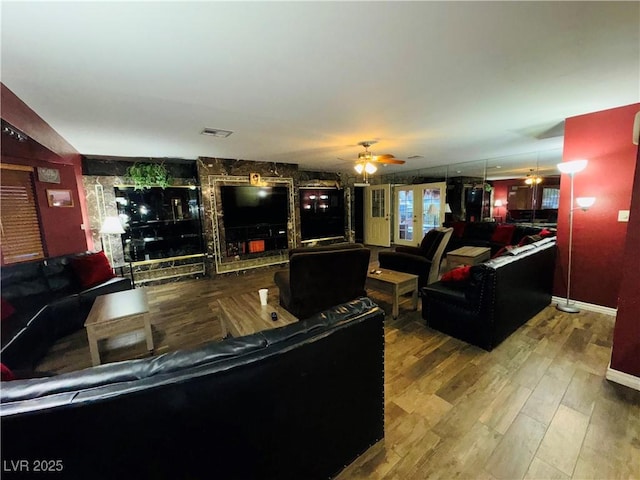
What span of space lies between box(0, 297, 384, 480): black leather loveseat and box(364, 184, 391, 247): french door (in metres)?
6.94

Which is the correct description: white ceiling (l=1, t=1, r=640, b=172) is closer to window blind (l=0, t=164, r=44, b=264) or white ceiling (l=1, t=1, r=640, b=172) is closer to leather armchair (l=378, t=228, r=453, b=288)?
window blind (l=0, t=164, r=44, b=264)

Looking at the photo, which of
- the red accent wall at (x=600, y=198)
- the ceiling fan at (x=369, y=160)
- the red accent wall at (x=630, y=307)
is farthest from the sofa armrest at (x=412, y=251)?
the red accent wall at (x=630, y=307)

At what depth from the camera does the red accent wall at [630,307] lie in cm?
190

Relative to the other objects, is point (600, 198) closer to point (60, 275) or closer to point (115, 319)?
point (115, 319)

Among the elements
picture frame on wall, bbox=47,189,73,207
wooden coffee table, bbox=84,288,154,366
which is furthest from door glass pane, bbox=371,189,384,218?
picture frame on wall, bbox=47,189,73,207

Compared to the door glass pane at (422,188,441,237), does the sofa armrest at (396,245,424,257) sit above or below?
below

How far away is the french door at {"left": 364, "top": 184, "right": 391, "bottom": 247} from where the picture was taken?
8.00 m

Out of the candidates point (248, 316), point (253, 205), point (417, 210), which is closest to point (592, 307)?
point (248, 316)

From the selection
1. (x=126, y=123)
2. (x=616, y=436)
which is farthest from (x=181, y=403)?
(x=126, y=123)

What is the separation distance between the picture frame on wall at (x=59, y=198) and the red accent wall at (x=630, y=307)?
19.5 feet

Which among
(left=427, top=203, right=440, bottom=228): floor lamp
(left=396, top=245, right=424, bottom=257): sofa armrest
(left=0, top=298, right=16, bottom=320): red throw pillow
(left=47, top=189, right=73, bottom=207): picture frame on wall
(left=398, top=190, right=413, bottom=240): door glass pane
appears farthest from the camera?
(left=398, top=190, right=413, bottom=240): door glass pane

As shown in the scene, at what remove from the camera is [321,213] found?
728 centimetres

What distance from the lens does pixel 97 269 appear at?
356 cm

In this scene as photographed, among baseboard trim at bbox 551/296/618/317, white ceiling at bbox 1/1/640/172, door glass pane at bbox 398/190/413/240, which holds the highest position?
white ceiling at bbox 1/1/640/172
